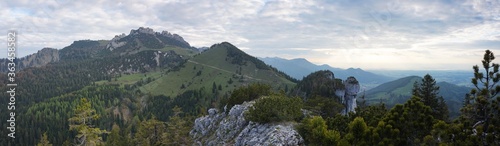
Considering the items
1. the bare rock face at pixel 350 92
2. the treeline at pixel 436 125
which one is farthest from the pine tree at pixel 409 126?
the bare rock face at pixel 350 92

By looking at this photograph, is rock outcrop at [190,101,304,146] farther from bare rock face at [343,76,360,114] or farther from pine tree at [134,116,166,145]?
bare rock face at [343,76,360,114]

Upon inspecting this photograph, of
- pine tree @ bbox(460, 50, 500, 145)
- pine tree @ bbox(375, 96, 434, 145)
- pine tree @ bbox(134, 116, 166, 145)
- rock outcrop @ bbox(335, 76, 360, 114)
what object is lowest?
pine tree @ bbox(134, 116, 166, 145)

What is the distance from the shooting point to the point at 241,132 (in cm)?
6234

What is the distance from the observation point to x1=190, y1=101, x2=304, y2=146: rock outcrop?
159 feet

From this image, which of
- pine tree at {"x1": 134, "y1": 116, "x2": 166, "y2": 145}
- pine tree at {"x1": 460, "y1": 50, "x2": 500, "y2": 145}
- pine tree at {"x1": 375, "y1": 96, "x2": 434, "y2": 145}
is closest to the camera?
pine tree at {"x1": 460, "y1": 50, "x2": 500, "y2": 145}

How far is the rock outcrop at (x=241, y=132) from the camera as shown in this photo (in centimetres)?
4834

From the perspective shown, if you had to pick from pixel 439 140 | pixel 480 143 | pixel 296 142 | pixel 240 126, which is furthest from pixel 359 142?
pixel 240 126

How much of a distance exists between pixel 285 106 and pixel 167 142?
94.6ft

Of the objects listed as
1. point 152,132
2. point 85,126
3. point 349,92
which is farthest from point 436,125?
point 349,92

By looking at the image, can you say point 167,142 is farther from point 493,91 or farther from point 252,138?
point 493,91

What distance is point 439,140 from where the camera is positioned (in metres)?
25.7

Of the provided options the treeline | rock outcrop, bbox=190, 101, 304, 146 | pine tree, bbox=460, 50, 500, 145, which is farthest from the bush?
pine tree, bbox=460, 50, 500, 145

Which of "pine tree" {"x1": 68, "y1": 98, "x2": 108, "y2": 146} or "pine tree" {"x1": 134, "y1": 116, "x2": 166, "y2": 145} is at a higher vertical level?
"pine tree" {"x1": 68, "y1": 98, "x2": 108, "y2": 146}

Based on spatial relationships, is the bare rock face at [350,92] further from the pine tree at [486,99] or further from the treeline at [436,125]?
the pine tree at [486,99]
